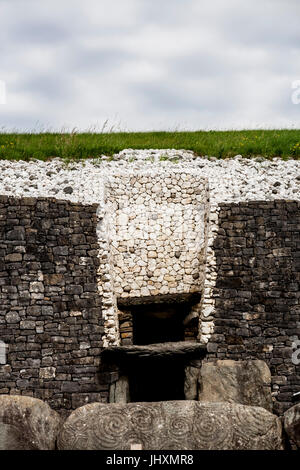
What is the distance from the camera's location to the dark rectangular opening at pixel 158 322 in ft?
41.7

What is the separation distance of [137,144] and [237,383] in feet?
25.5

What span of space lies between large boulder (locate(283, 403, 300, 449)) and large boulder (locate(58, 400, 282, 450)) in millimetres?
156

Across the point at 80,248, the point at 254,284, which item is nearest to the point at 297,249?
the point at 254,284

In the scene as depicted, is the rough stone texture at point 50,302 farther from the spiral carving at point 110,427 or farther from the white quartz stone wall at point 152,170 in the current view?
the spiral carving at point 110,427

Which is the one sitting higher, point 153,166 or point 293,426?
point 153,166

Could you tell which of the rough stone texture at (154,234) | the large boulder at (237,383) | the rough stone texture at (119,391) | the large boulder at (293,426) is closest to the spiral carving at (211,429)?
the large boulder at (293,426)

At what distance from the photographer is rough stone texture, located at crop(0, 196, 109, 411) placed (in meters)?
10.7

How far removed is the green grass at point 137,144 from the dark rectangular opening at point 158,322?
4630mm

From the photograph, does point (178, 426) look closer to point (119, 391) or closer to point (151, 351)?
point (151, 351)

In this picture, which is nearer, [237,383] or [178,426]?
[178,426]

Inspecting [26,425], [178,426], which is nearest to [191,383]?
[178,426]

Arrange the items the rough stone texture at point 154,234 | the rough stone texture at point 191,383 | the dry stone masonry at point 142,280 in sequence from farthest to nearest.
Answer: the rough stone texture at point 154,234, the rough stone texture at point 191,383, the dry stone masonry at point 142,280

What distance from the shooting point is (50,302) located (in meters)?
11.0
